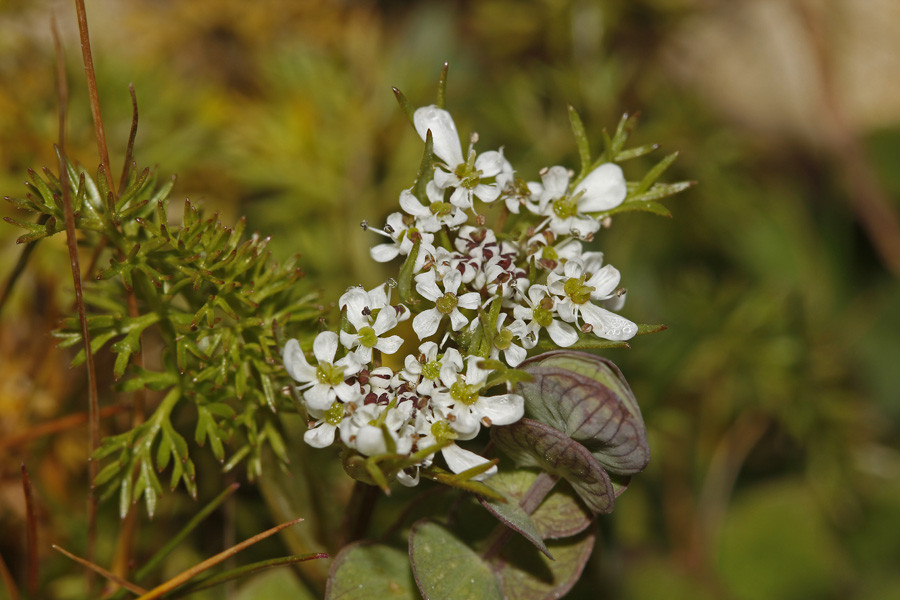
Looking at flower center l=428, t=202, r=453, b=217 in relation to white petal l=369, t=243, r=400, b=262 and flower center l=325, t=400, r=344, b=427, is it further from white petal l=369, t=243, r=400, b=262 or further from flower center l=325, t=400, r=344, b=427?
flower center l=325, t=400, r=344, b=427

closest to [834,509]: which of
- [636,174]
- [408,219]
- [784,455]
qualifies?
[784,455]

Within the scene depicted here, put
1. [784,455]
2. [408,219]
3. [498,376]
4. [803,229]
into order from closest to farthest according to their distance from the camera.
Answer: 1. [498,376]
2. [408,219]
3. [784,455]
4. [803,229]

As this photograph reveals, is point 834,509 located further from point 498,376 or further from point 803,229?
point 498,376

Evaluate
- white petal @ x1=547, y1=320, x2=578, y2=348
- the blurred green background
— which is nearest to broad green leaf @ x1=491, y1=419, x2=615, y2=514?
white petal @ x1=547, y1=320, x2=578, y2=348

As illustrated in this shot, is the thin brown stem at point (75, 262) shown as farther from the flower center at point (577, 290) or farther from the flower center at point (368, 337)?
the flower center at point (577, 290)

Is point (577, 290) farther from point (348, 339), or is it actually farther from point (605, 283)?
point (348, 339)
